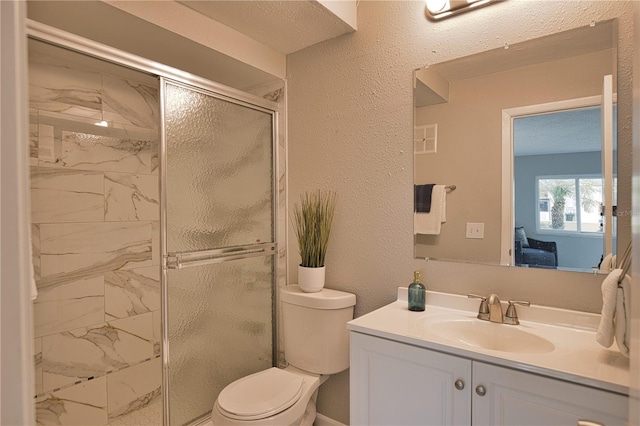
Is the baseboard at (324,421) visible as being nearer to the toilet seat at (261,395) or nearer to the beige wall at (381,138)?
the beige wall at (381,138)

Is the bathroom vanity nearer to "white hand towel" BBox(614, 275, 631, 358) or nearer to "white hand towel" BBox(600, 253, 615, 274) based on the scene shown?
"white hand towel" BBox(614, 275, 631, 358)

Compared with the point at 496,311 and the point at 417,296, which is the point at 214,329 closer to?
the point at 417,296

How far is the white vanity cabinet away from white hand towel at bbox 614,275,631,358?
0.56 feet

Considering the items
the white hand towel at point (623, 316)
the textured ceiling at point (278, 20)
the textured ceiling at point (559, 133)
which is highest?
the textured ceiling at point (278, 20)

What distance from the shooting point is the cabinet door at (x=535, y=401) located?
936 mm

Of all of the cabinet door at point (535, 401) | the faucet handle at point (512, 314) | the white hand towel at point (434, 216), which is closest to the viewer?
the cabinet door at point (535, 401)

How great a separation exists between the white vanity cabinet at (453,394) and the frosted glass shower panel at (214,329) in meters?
0.85

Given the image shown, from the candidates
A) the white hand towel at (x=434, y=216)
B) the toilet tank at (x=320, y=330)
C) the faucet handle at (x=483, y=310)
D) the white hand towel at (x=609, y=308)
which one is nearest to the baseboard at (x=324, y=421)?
the toilet tank at (x=320, y=330)

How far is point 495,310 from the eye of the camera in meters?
1.41

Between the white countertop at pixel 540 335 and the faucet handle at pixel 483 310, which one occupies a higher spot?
the faucet handle at pixel 483 310

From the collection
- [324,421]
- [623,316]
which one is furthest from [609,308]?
[324,421]

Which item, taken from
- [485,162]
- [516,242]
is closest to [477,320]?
[516,242]

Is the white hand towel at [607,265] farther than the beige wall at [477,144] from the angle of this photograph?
No

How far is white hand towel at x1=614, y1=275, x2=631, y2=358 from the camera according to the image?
1002 millimetres
